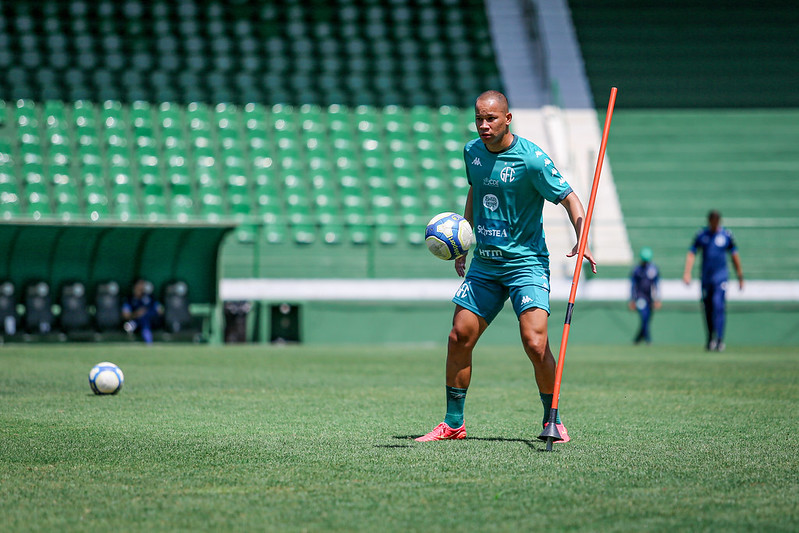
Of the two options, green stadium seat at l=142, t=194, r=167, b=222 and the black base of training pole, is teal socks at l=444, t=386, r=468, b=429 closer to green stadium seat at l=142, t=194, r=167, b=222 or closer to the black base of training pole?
the black base of training pole

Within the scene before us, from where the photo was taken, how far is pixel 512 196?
23.0 feet

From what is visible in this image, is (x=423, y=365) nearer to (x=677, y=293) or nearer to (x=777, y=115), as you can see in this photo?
(x=677, y=293)

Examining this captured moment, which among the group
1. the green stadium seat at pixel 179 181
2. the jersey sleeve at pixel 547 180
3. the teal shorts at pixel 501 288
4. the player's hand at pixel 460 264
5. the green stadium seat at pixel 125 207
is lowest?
the teal shorts at pixel 501 288

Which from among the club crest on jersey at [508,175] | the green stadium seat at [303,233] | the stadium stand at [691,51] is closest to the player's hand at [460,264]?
the club crest on jersey at [508,175]

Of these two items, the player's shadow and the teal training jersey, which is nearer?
the player's shadow

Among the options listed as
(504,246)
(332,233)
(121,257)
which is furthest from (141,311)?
(504,246)

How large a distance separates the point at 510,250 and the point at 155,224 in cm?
1270

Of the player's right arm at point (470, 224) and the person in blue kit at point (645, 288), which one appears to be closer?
the player's right arm at point (470, 224)

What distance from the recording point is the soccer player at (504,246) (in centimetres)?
691

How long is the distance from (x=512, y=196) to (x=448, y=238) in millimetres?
489

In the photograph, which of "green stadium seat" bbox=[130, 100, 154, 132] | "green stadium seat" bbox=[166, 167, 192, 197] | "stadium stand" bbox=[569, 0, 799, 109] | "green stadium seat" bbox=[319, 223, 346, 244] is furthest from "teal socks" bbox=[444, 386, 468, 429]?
"stadium stand" bbox=[569, 0, 799, 109]

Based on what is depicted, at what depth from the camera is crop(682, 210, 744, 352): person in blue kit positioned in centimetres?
1816

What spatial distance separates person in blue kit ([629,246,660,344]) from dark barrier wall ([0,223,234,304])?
776 centimetres

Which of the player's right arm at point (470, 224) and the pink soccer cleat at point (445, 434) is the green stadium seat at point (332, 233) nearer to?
the player's right arm at point (470, 224)
